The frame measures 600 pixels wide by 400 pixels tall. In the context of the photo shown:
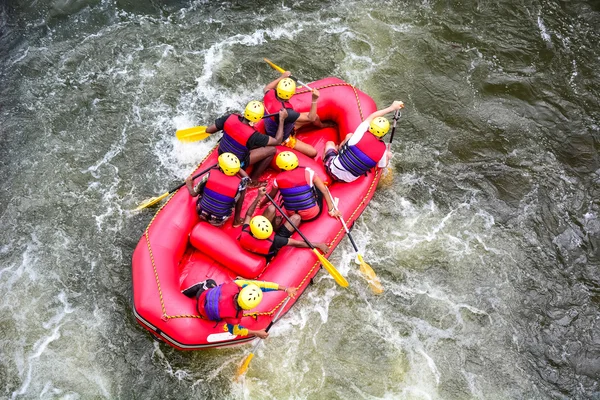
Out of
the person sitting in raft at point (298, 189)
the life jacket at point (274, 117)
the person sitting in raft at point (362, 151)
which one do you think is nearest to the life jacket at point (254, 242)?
the person sitting in raft at point (298, 189)

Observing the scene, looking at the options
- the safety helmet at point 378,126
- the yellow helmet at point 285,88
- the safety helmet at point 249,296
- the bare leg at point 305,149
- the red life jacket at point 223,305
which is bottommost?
the red life jacket at point 223,305

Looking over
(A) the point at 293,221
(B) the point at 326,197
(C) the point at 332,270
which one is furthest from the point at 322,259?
(B) the point at 326,197

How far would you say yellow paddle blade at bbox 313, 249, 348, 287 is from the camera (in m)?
5.02

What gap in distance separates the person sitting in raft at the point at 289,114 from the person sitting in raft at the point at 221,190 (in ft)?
2.30

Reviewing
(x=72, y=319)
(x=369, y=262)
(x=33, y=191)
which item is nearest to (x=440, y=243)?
(x=369, y=262)

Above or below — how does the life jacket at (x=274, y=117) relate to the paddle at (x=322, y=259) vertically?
above

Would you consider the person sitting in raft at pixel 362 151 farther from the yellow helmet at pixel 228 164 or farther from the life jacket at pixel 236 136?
the yellow helmet at pixel 228 164

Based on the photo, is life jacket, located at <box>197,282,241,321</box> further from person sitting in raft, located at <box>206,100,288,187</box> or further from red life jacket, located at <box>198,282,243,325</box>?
person sitting in raft, located at <box>206,100,288,187</box>

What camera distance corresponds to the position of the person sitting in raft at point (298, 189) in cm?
492

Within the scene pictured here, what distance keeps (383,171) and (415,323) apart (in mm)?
1744

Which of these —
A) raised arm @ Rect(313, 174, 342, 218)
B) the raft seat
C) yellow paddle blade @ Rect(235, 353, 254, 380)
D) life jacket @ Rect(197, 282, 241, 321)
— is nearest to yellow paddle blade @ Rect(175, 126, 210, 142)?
the raft seat

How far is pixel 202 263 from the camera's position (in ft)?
16.7

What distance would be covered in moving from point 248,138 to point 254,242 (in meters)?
1.00

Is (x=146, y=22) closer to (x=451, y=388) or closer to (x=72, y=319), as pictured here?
(x=72, y=319)
